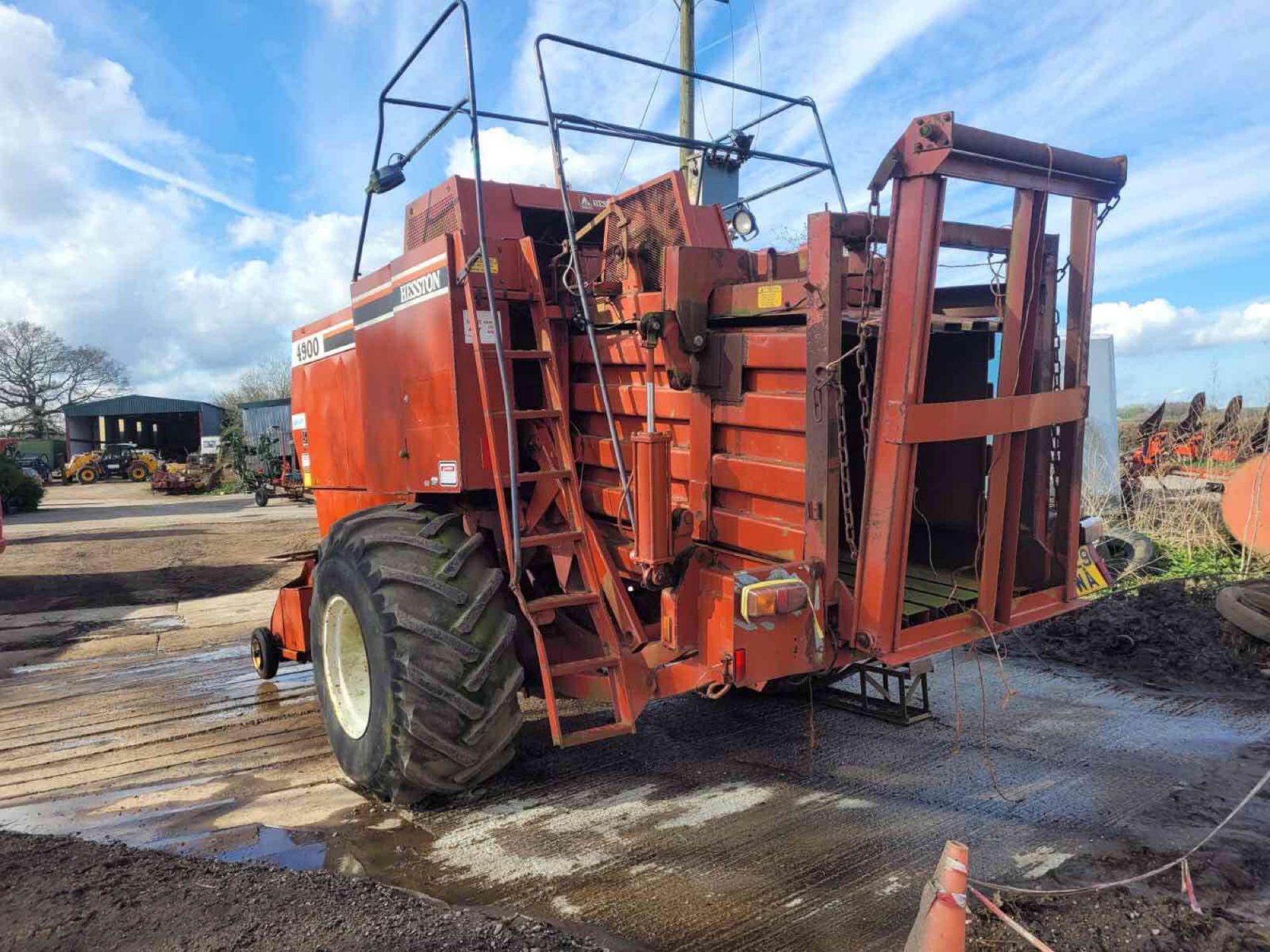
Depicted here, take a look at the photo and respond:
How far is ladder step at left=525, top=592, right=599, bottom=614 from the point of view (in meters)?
3.77

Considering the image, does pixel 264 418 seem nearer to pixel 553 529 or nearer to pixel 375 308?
pixel 375 308

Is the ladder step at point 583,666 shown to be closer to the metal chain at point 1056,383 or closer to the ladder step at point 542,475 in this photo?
the ladder step at point 542,475

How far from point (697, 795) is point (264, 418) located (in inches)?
1215

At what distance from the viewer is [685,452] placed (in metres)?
3.82

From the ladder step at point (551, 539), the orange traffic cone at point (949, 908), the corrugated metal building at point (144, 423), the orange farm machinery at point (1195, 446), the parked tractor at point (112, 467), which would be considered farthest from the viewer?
the corrugated metal building at point (144, 423)

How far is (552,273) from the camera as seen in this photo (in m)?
4.44

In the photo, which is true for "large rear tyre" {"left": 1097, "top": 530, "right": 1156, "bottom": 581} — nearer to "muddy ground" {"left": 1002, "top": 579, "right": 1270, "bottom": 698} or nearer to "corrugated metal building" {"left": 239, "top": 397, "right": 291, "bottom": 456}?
"muddy ground" {"left": 1002, "top": 579, "right": 1270, "bottom": 698}

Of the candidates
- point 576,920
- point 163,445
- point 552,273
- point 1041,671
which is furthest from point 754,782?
point 163,445

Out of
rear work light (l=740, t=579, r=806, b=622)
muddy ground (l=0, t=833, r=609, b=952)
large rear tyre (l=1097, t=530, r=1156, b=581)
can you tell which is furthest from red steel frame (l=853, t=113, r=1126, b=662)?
large rear tyre (l=1097, t=530, r=1156, b=581)

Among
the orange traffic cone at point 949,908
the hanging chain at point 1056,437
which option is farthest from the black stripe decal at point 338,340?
the orange traffic cone at point 949,908

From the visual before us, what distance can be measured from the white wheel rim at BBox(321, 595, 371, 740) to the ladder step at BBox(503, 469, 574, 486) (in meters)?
1.18

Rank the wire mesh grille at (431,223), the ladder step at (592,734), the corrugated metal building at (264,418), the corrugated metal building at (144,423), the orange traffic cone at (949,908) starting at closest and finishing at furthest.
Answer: the orange traffic cone at (949,908), the ladder step at (592,734), the wire mesh grille at (431,223), the corrugated metal building at (264,418), the corrugated metal building at (144,423)

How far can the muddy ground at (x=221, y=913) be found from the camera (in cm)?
292

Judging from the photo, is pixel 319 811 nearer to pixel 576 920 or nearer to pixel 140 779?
pixel 140 779
